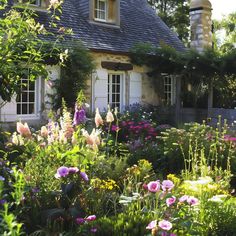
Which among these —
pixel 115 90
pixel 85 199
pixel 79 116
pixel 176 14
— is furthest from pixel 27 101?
pixel 176 14

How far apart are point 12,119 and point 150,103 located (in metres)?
5.52

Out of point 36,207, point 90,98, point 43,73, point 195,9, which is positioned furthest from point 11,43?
point 195,9

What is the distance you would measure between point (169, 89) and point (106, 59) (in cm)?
370

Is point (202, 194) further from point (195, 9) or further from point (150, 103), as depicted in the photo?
point (195, 9)

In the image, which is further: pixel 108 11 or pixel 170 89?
pixel 170 89

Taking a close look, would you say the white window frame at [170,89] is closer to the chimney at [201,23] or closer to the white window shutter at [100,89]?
the chimney at [201,23]

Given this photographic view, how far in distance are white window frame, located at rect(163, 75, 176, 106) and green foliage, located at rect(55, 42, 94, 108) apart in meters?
4.59

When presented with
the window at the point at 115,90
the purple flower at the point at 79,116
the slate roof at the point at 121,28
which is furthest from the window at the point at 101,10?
the purple flower at the point at 79,116

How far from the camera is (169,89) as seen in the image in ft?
51.3

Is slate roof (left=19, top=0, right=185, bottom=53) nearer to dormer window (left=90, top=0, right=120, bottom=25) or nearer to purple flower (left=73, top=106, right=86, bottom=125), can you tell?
dormer window (left=90, top=0, right=120, bottom=25)

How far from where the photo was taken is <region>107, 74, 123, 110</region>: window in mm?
13391

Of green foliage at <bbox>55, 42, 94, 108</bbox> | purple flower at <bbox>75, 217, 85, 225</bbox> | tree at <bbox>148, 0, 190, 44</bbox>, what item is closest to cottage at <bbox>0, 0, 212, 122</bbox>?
green foliage at <bbox>55, 42, 94, 108</bbox>

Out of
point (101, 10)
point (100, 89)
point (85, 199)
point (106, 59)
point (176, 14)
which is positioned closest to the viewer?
point (85, 199)

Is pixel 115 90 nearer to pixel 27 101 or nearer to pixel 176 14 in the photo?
pixel 27 101
